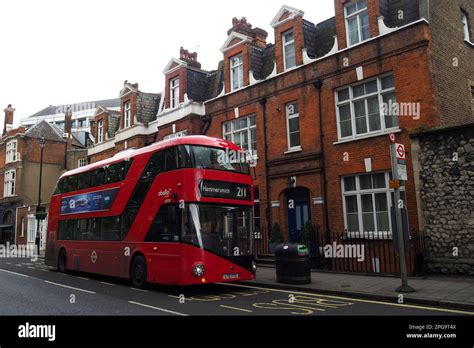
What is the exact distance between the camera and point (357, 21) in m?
15.7

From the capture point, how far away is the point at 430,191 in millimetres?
12773

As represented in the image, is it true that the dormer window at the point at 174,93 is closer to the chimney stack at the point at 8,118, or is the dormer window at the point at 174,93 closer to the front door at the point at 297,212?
the front door at the point at 297,212

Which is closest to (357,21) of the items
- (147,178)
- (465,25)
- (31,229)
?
(465,25)

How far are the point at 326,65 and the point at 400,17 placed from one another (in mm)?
3179

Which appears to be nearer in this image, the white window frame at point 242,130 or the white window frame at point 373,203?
the white window frame at point 373,203

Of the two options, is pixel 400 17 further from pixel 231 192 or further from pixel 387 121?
pixel 231 192

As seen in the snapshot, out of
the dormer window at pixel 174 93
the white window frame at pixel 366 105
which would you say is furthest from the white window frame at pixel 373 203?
the dormer window at pixel 174 93

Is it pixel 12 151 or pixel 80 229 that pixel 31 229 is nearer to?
pixel 12 151

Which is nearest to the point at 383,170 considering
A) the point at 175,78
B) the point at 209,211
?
the point at 209,211

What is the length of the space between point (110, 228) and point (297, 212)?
26.0 feet

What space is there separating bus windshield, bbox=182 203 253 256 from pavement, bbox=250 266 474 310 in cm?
188

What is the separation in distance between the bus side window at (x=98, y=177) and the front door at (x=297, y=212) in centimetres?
795

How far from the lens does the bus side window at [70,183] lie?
16247 millimetres

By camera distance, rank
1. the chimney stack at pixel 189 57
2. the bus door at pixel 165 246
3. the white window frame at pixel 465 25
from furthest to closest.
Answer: the chimney stack at pixel 189 57 → the white window frame at pixel 465 25 → the bus door at pixel 165 246
